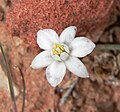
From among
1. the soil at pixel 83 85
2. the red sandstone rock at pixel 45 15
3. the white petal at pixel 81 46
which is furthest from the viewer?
the soil at pixel 83 85

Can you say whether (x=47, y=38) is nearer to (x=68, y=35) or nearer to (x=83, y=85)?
(x=68, y=35)

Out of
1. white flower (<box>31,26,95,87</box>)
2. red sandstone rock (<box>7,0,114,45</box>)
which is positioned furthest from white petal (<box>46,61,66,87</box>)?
red sandstone rock (<box>7,0,114,45</box>)

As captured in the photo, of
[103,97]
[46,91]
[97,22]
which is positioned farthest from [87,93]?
[97,22]

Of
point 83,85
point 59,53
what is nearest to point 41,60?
point 59,53

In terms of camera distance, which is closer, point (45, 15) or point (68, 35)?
point (68, 35)

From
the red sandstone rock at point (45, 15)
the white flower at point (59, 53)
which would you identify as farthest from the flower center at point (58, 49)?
the red sandstone rock at point (45, 15)

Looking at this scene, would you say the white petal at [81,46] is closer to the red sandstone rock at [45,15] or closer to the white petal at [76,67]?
the white petal at [76,67]
